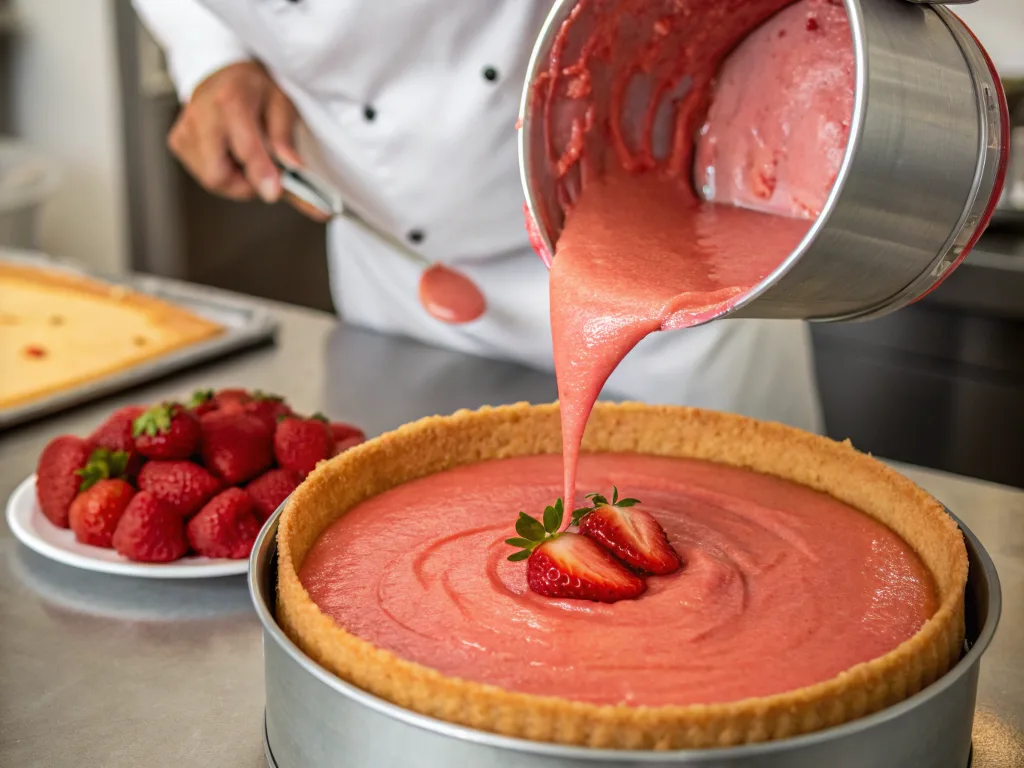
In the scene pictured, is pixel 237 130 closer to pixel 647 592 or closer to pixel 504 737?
pixel 647 592

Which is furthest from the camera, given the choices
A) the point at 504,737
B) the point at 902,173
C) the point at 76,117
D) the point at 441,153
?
the point at 76,117

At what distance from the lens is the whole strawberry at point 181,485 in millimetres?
1323

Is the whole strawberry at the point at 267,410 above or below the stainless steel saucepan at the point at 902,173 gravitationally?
below

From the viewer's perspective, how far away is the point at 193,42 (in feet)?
6.79

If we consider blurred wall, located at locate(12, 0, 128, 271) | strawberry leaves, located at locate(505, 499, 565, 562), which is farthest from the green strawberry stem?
blurred wall, located at locate(12, 0, 128, 271)

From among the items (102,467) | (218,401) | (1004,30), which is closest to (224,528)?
(102,467)

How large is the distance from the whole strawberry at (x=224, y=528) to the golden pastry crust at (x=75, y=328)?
686 millimetres

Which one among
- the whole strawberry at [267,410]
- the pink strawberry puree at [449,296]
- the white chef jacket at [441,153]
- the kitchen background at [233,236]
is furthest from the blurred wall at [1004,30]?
the whole strawberry at [267,410]

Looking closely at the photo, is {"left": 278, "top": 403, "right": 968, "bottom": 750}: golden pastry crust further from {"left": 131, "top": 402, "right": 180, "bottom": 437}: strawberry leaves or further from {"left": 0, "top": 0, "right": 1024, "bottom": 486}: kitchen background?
{"left": 0, "top": 0, "right": 1024, "bottom": 486}: kitchen background

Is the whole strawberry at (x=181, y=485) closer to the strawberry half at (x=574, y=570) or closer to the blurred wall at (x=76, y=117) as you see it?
the strawberry half at (x=574, y=570)

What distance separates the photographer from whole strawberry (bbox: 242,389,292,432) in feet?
4.78

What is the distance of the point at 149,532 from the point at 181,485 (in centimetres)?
7

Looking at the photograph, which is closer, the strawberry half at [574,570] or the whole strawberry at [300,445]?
the strawberry half at [574,570]

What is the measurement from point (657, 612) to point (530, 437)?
394 mm
